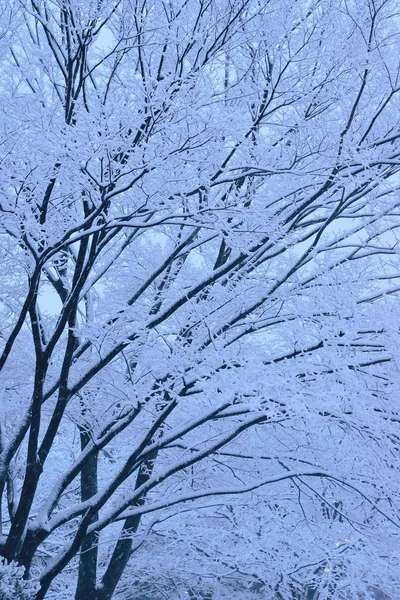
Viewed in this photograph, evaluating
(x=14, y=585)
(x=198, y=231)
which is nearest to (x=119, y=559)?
(x=14, y=585)

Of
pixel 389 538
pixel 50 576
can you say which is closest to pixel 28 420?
pixel 50 576

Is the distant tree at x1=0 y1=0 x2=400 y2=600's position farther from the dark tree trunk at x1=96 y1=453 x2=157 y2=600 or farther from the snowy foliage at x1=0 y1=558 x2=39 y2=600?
the snowy foliage at x1=0 y1=558 x2=39 y2=600

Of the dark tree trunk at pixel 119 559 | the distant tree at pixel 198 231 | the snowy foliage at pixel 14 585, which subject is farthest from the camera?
the dark tree trunk at pixel 119 559

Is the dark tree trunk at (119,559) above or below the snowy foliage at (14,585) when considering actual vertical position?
above

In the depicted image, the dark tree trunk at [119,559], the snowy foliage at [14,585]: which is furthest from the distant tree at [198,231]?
the snowy foliage at [14,585]

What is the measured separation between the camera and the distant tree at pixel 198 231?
15.3 feet

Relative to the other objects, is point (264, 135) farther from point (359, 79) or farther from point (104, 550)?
point (104, 550)

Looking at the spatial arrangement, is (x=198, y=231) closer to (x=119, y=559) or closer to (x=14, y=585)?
(x=14, y=585)

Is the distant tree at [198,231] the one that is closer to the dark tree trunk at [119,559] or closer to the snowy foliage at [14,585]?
the dark tree trunk at [119,559]

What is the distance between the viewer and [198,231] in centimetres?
593

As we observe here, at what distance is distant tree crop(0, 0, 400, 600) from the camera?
4.66 metres

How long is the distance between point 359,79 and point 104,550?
8404 mm

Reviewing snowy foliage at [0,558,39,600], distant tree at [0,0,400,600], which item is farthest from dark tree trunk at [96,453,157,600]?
snowy foliage at [0,558,39,600]

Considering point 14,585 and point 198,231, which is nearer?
point 14,585
